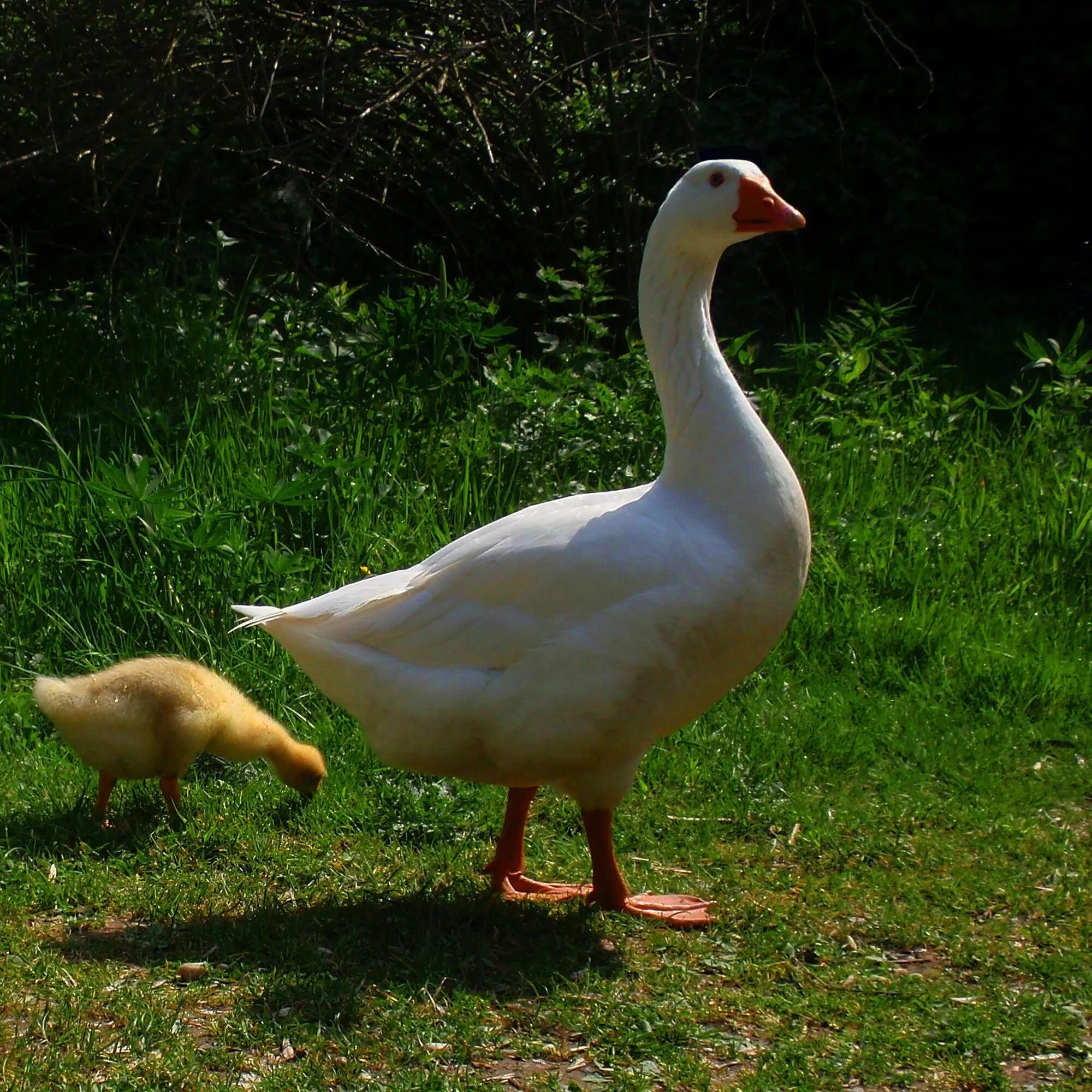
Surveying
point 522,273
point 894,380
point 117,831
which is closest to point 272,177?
point 522,273

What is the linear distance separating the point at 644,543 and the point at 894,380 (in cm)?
392

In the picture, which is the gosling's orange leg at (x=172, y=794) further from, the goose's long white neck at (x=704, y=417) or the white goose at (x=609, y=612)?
the goose's long white neck at (x=704, y=417)

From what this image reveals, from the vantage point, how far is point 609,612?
11.8ft

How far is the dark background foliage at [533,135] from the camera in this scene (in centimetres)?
760

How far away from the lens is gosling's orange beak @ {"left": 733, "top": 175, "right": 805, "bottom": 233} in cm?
388

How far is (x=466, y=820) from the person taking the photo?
4465 mm

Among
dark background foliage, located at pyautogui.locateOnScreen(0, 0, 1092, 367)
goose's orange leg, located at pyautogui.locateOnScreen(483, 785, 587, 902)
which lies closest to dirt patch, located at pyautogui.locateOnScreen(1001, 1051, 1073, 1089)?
goose's orange leg, located at pyautogui.locateOnScreen(483, 785, 587, 902)

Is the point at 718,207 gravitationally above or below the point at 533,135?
below

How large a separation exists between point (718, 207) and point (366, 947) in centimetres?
219

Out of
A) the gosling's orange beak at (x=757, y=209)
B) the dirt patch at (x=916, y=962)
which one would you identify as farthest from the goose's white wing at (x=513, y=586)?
the dirt patch at (x=916, y=962)

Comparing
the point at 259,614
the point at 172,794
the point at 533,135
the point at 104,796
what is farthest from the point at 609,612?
the point at 533,135

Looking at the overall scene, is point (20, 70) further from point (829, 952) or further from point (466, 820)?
point (829, 952)

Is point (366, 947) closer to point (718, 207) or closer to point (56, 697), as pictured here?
point (56, 697)

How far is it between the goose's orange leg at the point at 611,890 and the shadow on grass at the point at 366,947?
3.7 inches
